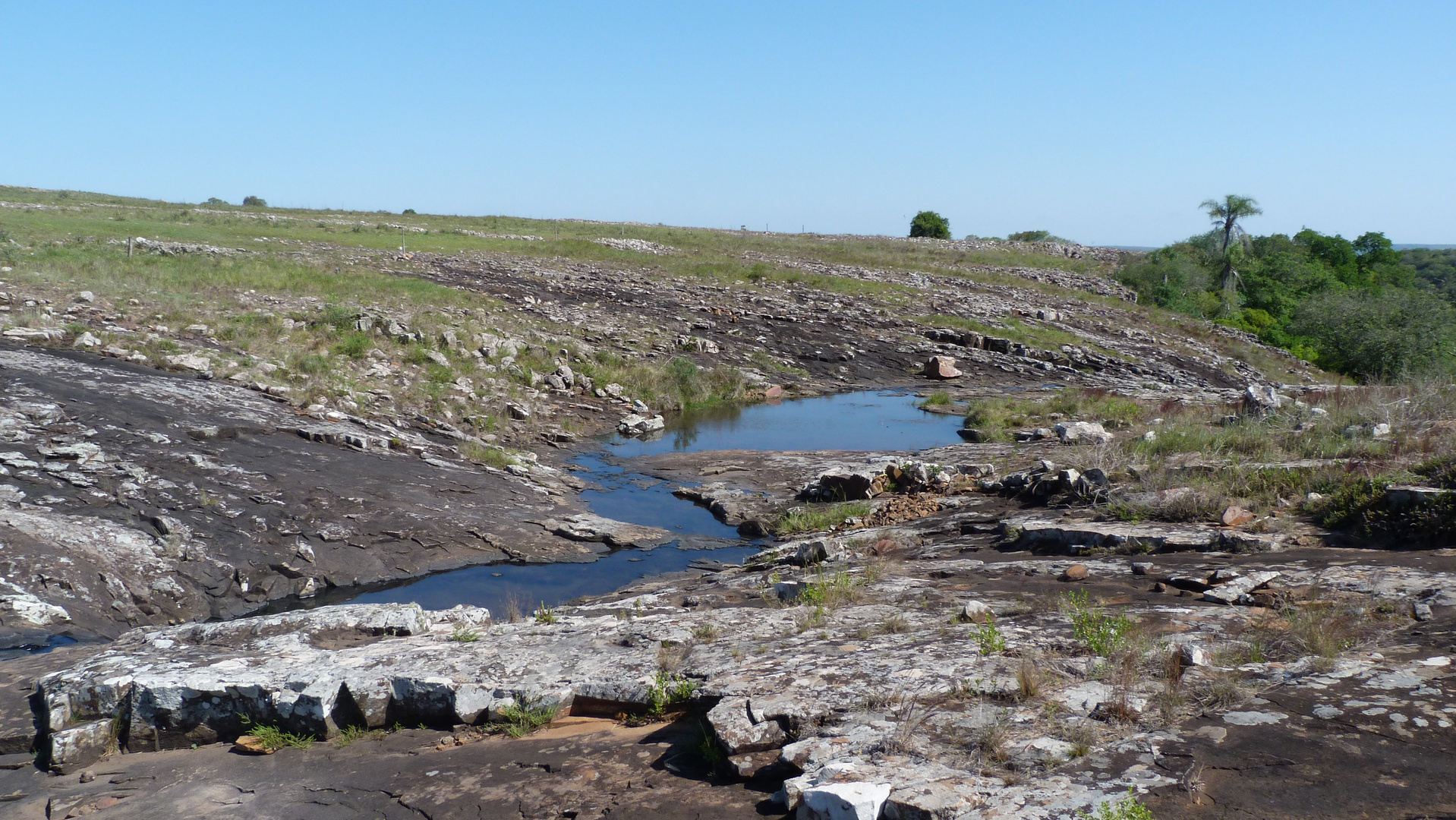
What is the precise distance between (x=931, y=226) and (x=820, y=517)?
2766 inches

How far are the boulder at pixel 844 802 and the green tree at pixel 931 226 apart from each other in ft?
252

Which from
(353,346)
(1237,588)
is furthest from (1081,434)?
(353,346)

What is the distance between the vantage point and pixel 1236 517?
761 centimetres

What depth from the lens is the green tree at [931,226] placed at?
3007 inches

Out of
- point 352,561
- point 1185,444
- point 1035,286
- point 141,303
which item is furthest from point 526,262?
point 1185,444

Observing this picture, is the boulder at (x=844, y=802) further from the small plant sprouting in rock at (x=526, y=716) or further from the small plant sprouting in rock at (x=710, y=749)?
the small plant sprouting in rock at (x=526, y=716)

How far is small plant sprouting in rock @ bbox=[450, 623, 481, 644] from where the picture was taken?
6364 mm

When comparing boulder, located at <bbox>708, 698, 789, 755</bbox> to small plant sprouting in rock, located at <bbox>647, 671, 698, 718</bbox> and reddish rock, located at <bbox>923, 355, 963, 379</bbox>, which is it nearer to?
small plant sprouting in rock, located at <bbox>647, 671, 698, 718</bbox>

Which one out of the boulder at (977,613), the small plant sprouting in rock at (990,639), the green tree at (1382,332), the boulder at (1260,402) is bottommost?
the boulder at (977,613)

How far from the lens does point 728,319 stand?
93.3 feet

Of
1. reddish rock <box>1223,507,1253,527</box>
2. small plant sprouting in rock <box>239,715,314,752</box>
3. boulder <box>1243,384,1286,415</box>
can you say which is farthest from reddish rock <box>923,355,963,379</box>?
small plant sprouting in rock <box>239,715,314,752</box>

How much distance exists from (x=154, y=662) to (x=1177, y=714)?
6.53 metres

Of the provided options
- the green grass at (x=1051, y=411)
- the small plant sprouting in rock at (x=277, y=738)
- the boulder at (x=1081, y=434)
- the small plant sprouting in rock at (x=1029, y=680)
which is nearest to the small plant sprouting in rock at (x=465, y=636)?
the small plant sprouting in rock at (x=277, y=738)

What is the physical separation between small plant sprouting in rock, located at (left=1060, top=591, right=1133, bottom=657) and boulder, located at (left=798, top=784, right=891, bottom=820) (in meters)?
2.04
